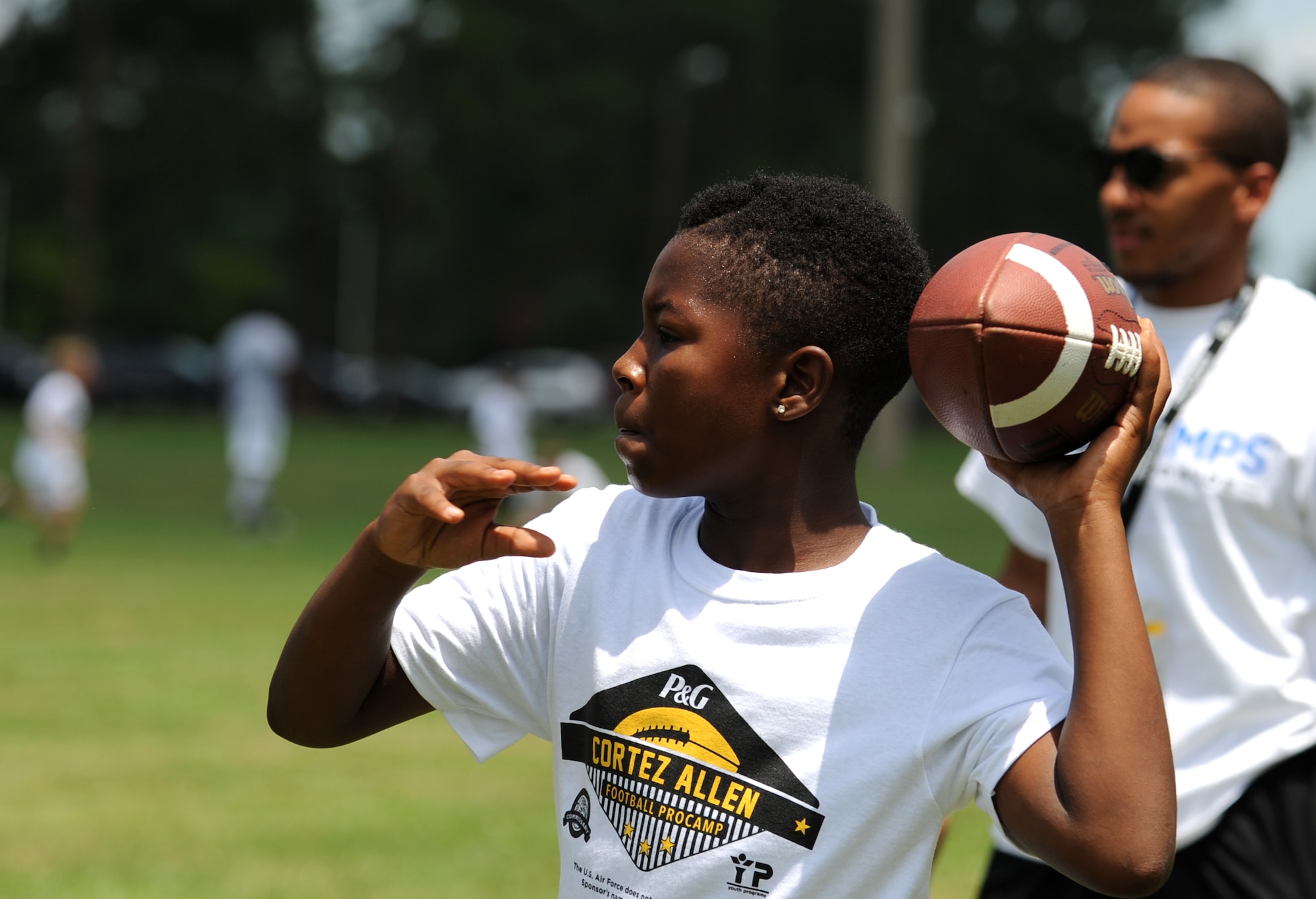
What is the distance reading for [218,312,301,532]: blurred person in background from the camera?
17062mm

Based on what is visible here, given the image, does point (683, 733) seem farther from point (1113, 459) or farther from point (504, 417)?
point (504, 417)

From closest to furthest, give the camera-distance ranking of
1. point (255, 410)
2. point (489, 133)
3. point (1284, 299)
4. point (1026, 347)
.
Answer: point (1026, 347) < point (1284, 299) < point (255, 410) < point (489, 133)

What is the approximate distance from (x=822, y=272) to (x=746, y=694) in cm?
63

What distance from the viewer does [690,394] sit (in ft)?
7.46

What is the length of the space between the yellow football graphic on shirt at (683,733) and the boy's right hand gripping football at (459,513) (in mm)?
287

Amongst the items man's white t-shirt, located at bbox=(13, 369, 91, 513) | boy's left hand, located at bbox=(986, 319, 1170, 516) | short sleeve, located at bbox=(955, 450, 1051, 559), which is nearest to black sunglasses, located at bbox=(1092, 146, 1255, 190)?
short sleeve, located at bbox=(955, 450, 1051, 559)

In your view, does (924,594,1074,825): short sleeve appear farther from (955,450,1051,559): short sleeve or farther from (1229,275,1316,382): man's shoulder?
(1229,275,1316,382): man's shoulder

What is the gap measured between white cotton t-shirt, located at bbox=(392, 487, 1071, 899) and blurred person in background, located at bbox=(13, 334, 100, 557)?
13026 millimetres

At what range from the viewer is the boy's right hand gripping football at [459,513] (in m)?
2.11

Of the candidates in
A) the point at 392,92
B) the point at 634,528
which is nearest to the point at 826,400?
the point at 634,528

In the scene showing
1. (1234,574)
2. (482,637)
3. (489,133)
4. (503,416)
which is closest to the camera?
(482,637)

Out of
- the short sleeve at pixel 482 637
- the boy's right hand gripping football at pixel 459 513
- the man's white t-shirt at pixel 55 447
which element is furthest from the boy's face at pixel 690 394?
the man's white t-shirt at pixel 55 447

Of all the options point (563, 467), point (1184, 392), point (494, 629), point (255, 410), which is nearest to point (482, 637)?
point (494, 629)

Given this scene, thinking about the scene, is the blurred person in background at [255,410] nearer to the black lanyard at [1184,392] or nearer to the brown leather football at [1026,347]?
the black lanyard at [1184,392]
